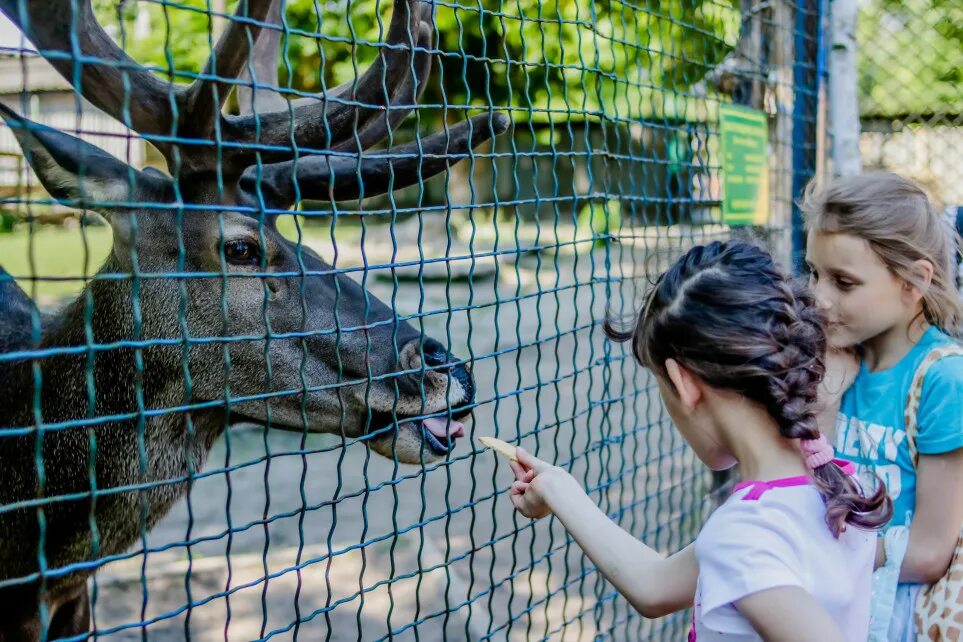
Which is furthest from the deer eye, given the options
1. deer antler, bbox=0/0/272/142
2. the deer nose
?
the deer nose

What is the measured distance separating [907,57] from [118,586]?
661 centimetres

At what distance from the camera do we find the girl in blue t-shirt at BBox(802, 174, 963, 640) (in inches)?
94.0

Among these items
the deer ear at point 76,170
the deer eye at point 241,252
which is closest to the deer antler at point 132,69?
the deer ear at point 76,170

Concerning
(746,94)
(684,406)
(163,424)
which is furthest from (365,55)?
(684,406)

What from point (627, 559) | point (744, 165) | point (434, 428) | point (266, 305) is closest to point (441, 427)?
point (434, 428)

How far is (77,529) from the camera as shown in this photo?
275 cm

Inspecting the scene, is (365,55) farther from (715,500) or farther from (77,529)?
(77,529)

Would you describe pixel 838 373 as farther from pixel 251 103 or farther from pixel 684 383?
pixel 251 103

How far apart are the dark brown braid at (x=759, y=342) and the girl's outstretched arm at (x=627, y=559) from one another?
12.2 inches

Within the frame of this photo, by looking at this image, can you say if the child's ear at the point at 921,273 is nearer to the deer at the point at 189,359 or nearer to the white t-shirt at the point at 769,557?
the white t-shirt at the point at 769,557

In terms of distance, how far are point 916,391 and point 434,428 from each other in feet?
4.39

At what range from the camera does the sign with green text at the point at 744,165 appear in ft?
14.1

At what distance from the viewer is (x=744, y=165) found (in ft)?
14.6

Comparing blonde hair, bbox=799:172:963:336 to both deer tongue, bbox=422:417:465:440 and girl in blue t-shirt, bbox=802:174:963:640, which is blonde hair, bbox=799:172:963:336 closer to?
girl in blue t-shirt, bbox=802:174:963:640
